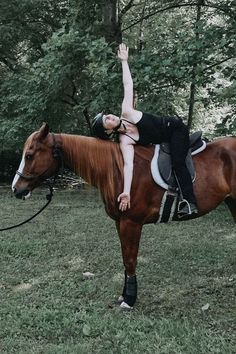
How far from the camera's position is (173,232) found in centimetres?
761

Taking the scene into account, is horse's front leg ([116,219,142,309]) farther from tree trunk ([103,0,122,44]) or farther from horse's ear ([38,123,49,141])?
tree trunk ([103,0,122,44])

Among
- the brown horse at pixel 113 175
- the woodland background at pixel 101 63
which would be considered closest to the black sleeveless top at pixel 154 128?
the brown horse at pixel 113 175

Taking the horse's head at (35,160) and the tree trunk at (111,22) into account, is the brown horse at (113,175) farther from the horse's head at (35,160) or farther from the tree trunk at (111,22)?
the tree trunk at (111,22)

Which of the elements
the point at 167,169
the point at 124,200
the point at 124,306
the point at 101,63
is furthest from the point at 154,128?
the point at 101,63

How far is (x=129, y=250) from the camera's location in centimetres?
430

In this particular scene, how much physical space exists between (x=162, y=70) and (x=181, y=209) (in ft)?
11.4

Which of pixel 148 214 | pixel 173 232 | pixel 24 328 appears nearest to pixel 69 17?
pixel 173 232

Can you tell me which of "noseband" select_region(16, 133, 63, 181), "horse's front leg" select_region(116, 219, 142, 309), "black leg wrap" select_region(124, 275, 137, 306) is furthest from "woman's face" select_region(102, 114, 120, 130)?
"black leg wrap" select_region(124, 275, 137, 306)

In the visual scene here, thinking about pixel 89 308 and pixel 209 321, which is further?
pixel 89 308

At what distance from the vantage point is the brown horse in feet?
13.5

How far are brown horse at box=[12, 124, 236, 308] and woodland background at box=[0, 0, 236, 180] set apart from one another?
2319mm

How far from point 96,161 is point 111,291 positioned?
1.47m

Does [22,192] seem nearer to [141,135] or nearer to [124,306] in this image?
[141,135]

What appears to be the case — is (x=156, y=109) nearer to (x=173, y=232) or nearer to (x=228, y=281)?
(x=173, y=232)
